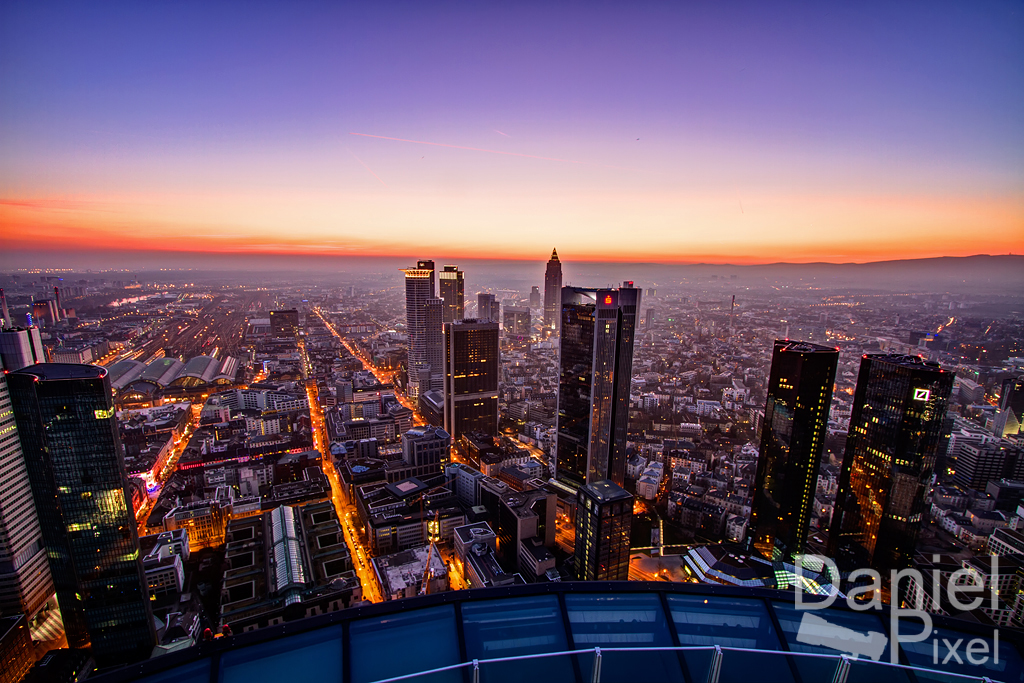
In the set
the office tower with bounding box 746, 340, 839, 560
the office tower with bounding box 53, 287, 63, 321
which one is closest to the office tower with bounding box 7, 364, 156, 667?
the office tower with bounding box 746, 340, 839, 560

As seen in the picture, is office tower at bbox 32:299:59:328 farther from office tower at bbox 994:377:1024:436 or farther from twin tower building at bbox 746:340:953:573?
office tower at bbox 994:377:1024:436

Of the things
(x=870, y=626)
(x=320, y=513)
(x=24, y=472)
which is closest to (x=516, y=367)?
(x=320, y=513)

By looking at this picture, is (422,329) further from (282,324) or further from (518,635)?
(518,635)

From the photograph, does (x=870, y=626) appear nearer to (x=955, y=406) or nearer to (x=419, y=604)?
(x=419, y=604)

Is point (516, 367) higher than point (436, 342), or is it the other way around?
point (436, 342)

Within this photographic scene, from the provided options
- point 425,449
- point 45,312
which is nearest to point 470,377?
point 425,449

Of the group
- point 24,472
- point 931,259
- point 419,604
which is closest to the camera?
point 419,604
